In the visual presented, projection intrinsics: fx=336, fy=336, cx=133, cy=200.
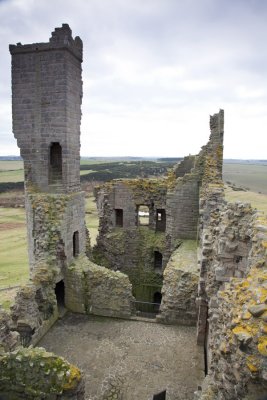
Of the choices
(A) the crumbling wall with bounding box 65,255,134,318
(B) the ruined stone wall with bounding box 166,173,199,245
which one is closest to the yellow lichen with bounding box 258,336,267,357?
(A) the crumbling wall with bounding box 65,255,134,318

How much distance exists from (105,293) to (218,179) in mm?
7040

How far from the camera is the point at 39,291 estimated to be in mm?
11430

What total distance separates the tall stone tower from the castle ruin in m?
0.04

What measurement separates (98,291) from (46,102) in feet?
24.1

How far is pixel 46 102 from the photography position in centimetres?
1277

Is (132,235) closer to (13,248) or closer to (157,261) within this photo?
(157,261)

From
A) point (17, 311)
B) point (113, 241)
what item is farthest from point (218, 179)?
point (17, 311)

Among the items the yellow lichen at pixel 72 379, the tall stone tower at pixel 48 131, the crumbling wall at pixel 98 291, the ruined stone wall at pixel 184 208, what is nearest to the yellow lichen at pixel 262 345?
the yellow lichen at pixel 72 379

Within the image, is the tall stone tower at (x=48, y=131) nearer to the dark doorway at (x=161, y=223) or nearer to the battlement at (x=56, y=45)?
the battlement at (x=56, y=45)

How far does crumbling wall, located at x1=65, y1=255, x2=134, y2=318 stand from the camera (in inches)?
473

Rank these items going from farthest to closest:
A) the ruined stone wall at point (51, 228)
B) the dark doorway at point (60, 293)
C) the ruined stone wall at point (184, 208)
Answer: the ruined stone wall at point (184, 208) → the dark doorway at point (60, 293) → the ruined stone wall at point (51, 228)

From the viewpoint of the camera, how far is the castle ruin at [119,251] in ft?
13.9

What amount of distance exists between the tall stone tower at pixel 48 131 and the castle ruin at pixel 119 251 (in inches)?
1.5

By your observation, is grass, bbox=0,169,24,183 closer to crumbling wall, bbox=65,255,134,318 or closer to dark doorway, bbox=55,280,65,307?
dark doorway, bbox=55,280,65,307
